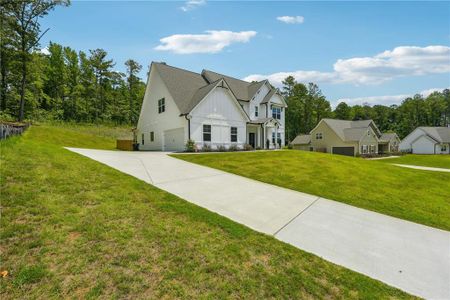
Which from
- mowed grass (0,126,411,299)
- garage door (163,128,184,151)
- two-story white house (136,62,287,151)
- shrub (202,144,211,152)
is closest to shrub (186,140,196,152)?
two-story white house (136,62,287,151)

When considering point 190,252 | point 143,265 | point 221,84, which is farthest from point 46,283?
point 221,84

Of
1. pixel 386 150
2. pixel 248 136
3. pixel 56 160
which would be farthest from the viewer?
pixel 386 150

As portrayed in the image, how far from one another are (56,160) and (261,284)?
7.68 m

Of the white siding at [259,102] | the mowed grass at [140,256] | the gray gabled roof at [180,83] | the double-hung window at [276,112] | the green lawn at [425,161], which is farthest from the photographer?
the double-hung window at [276,112]

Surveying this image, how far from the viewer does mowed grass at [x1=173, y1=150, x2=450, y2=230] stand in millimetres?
7383

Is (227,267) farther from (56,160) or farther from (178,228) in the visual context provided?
(56,160)

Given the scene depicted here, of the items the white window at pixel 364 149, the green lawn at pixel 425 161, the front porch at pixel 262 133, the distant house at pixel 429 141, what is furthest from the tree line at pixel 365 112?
the front porch at pixel 262 133

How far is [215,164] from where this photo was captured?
12.4 metres

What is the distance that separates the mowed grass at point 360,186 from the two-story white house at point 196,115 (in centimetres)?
675

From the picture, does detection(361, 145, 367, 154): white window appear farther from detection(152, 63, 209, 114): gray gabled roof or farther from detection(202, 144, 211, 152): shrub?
detection(202, 144, 211, 152): shrub

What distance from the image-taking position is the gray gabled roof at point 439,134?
49034 mm

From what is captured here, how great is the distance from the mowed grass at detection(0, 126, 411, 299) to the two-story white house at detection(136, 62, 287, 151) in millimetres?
14269

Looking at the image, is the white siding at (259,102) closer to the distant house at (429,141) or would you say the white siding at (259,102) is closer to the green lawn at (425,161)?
the green lawn at (425,161)

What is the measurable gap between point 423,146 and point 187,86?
2170 inches
